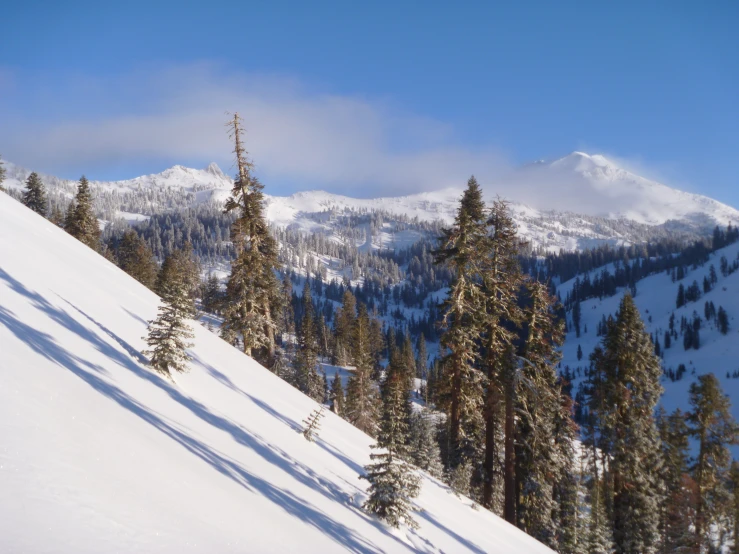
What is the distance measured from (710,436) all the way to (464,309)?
21.7 meters

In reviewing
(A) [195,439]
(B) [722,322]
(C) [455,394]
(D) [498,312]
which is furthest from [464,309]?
(B) [722,322]

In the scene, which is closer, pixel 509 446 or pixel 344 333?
pixel 509 446

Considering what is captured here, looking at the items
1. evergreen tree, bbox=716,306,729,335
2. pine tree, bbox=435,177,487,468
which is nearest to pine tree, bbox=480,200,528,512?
pine tree, bbox=435,177,487,468

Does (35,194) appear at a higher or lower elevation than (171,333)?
higher

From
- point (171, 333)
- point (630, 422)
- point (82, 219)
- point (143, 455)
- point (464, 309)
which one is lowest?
point (143, 455)

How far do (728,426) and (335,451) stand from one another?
2845 centimetres

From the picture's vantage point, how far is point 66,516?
396cm

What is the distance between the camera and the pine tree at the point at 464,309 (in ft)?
65.0

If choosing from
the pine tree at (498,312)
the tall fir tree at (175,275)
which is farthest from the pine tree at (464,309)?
the tall fir tree at (175,275)

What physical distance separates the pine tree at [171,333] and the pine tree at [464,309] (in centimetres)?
1176

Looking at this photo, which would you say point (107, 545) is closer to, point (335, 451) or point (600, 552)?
point (335, 451)

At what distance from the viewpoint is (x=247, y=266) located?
2391 cm

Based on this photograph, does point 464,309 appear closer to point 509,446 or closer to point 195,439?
point 509,446

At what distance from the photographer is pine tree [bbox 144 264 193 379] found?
420 inches
